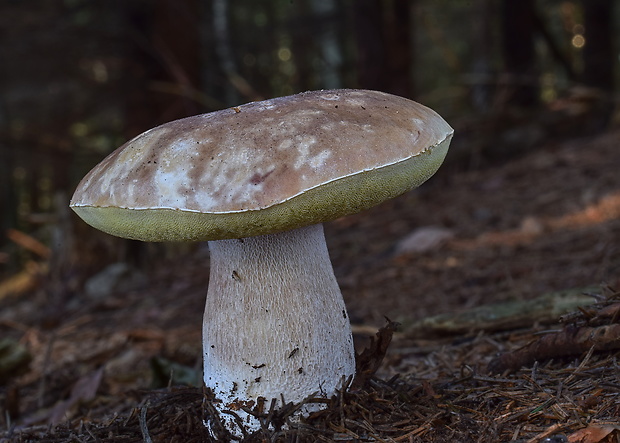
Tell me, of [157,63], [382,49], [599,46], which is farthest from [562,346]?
[599,46]

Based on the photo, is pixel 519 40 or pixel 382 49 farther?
pixel 519 40

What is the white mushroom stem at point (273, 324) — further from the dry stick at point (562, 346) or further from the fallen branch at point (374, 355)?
the dry stick at point (562, 346)

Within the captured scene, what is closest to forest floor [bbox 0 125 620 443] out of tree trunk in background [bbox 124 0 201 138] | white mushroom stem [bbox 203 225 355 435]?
white mushroom stem [bbox 203 225 355 435]

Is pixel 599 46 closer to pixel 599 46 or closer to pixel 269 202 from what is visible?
pixel 599 46

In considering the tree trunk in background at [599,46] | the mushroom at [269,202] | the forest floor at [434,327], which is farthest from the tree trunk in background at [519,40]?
the mushroom at [269,202]

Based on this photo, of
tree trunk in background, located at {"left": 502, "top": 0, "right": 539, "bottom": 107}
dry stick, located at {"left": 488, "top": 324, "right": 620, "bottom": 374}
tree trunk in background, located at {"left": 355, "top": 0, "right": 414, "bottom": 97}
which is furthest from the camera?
tree trunk in background, located at {"left": 502, "top": 0, "right": 539, "bottom": 107}

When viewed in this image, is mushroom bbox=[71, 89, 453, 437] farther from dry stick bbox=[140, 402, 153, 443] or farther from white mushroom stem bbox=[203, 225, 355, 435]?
dry stick bbox=[140, 402, 153, 443]
